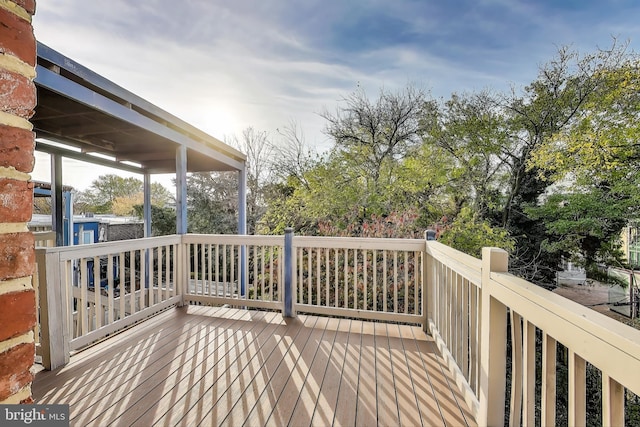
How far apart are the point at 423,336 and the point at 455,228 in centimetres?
404

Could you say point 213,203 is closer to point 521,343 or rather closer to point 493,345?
point 493,345

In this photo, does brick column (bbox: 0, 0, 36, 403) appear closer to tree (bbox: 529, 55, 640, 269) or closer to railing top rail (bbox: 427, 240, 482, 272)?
railing top rail (bbox: 427, 240, 482, 272)

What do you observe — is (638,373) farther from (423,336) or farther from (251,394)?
(423,336)

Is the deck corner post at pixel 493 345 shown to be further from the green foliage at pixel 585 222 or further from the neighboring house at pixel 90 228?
the green foliage at pixel 585 222

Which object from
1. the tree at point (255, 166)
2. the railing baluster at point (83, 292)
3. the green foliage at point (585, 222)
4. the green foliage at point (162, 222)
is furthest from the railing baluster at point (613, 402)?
the green foliage at point (162, 222)

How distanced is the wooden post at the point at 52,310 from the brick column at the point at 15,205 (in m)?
2.29

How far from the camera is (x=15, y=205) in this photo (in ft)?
1.69

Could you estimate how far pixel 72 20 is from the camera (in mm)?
2916

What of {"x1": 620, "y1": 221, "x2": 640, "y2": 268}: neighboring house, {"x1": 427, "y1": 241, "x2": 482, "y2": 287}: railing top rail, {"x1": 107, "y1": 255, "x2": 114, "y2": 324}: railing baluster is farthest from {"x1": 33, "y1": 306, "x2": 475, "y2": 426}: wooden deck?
{"x1": 620, "y1": 221, "x2": 640, "y2": 268}: neighboring house

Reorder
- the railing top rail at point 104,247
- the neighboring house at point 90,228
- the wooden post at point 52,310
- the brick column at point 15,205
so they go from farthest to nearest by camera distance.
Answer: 1. the neighboring house at point 90,228
2. the railing top rail at point 104,247
3. the wooden post at point 52,310
4. the brick column at point 15,205

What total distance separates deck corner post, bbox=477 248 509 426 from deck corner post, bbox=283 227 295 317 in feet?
7.11

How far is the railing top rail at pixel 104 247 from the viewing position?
2406mm

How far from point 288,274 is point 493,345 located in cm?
226

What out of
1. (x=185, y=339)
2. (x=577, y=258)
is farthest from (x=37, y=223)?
(x=577, y=258)
